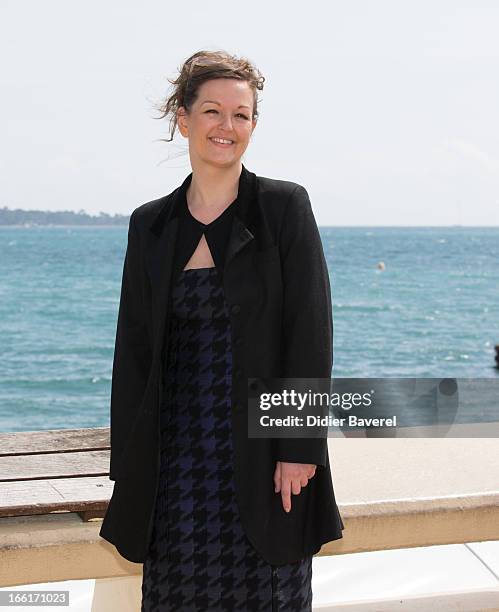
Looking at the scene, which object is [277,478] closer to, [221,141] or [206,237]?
[206,237]

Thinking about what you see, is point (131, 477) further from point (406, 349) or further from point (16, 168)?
point (16, 168)

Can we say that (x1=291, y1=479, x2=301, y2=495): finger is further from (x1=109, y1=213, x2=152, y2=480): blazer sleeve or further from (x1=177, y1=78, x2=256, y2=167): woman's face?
(x1=177, y1=78, x2=256, y2=167): woman's face

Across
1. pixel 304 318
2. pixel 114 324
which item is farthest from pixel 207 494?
pixel 114 324

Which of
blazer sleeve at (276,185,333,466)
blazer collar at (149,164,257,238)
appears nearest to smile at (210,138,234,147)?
blazer collar at (149,164,257,238)

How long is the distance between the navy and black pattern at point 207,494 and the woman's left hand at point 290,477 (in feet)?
0.34

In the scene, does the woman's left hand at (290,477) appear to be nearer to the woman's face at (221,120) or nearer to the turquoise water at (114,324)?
the woman's face at (221,120)

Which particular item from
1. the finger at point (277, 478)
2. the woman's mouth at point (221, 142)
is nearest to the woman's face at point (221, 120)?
the woman's mouth at point (221, 142)

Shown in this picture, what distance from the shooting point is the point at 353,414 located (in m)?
3.60

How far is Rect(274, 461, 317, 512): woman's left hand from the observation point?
2.30 meters

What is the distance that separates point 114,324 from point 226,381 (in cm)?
4119

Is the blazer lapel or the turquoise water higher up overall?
the blazer lapel

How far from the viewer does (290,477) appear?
7.57 ft

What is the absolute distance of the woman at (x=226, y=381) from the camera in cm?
230

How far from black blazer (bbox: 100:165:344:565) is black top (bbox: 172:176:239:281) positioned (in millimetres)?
21
